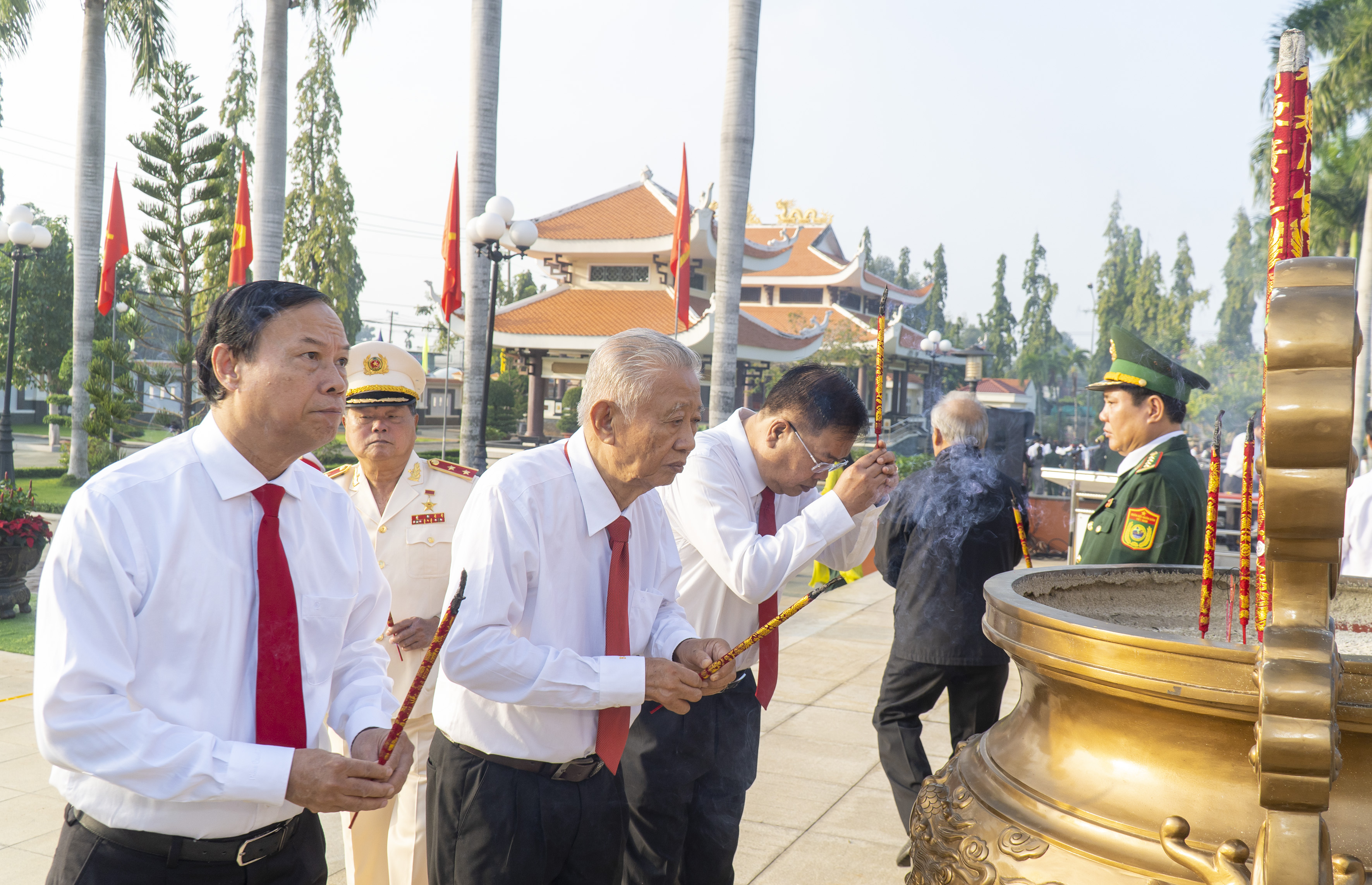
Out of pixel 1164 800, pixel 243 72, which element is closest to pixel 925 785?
pixel 1164 800

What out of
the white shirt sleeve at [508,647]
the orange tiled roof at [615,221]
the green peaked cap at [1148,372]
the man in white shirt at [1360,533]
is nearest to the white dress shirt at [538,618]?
the white shirt sleeve at [508,647]

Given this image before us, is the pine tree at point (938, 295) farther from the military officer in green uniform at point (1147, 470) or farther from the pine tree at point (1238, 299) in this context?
the military officer in green uniform at point (1147, 470)

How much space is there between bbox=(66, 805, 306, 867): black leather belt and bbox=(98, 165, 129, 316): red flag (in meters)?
19.4

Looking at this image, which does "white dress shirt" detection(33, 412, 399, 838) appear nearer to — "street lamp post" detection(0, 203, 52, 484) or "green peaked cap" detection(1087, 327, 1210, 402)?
"green peaked cap" detection(1087, 327, 1210, 402)

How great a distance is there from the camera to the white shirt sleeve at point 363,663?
176cm

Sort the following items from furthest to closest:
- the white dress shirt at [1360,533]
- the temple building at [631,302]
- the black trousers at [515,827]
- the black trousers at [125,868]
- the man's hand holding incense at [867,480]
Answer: the temple building at [631,302] < the white dress shirt at [1360,533] < the man's hand holding incense at [867,480] < the black trousers at [515,827] < the black trousers at [125,868]

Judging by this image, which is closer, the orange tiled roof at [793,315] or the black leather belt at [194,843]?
the black leather belt at [194,843]

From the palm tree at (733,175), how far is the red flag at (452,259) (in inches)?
172

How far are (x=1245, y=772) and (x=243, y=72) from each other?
85.1 feet

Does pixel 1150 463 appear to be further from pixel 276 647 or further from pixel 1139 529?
pixel 276 647

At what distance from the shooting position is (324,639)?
1.75 m

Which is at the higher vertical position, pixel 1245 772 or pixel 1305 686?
pixel 1305 686

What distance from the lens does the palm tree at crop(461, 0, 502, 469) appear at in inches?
345

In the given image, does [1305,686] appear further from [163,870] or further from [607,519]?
[163,870]
